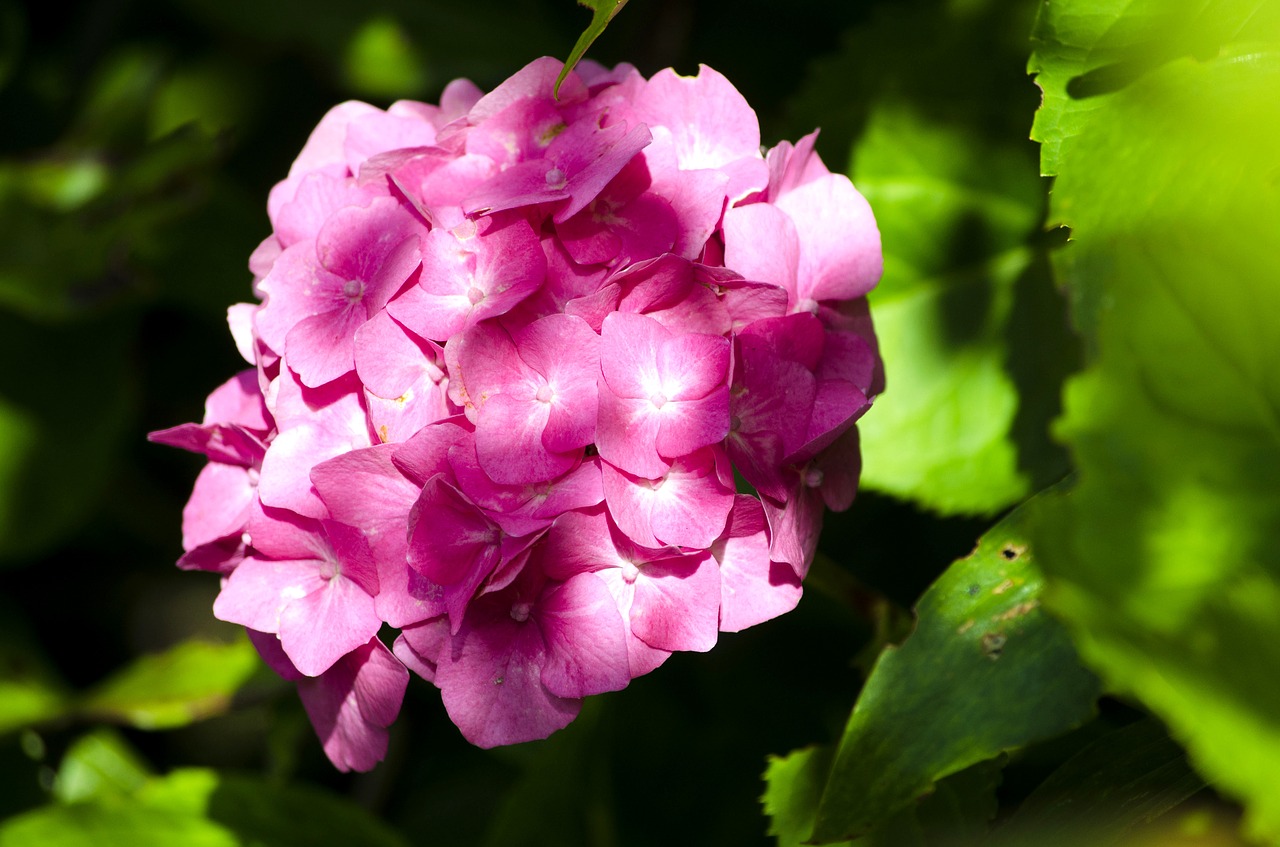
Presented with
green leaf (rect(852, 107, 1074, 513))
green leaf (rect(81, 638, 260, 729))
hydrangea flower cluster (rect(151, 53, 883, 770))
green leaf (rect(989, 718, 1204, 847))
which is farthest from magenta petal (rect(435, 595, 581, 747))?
green leaf (rect(81, 638, 260, 729))

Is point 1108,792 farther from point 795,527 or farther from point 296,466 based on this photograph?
point 296,466

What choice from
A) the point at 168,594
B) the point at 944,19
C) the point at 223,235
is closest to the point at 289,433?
the point at 944,19

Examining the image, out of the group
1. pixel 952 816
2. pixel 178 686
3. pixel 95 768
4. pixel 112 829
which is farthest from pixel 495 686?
pixel 95 768

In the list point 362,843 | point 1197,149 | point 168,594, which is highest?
point 1197,149

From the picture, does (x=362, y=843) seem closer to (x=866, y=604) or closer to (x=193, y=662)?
(x=193, y=662)

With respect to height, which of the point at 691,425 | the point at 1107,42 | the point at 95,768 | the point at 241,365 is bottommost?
the point at 95,768

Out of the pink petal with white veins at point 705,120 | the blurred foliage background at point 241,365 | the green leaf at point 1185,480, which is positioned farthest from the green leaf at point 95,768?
the green leaf at point 1185,480

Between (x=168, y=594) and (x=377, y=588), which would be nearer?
(x=377, y=588)
